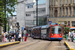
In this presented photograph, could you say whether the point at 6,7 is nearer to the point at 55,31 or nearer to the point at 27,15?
the point at 55,31

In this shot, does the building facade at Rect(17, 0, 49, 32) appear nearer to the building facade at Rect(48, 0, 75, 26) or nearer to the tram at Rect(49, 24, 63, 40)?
the building facade at Rect(48, 0, 75, 26)

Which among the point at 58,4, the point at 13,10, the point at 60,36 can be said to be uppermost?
the point at 58,4

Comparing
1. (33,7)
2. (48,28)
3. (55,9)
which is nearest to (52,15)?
(55,9)

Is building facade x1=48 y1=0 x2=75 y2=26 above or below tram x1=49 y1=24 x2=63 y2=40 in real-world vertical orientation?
above

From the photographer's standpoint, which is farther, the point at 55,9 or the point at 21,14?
the point at 21,14

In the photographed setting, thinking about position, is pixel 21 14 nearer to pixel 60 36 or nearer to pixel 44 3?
pixel 44 3

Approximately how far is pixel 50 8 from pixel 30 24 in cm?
1406

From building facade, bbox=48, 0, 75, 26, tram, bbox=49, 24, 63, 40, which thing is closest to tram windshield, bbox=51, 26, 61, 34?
tram, bbox=49, 24, 63, 40

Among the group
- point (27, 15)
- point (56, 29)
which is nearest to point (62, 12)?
point (27, 15)

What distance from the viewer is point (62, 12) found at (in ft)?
194

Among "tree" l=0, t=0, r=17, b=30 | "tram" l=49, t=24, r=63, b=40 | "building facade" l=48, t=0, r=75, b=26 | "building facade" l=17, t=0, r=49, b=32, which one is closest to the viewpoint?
"tree" l=0, t=0, r=17, b=30

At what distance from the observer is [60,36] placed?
104ft

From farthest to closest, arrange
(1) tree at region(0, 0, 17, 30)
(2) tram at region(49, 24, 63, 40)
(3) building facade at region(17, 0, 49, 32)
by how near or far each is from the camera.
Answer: (3) building facade at region(17, 0, 49, 32) → (2) tram at region(49, 24, 63, 40) → (1) tree at region(0, 0, 17, 30)

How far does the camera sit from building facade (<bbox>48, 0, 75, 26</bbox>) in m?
57.5
